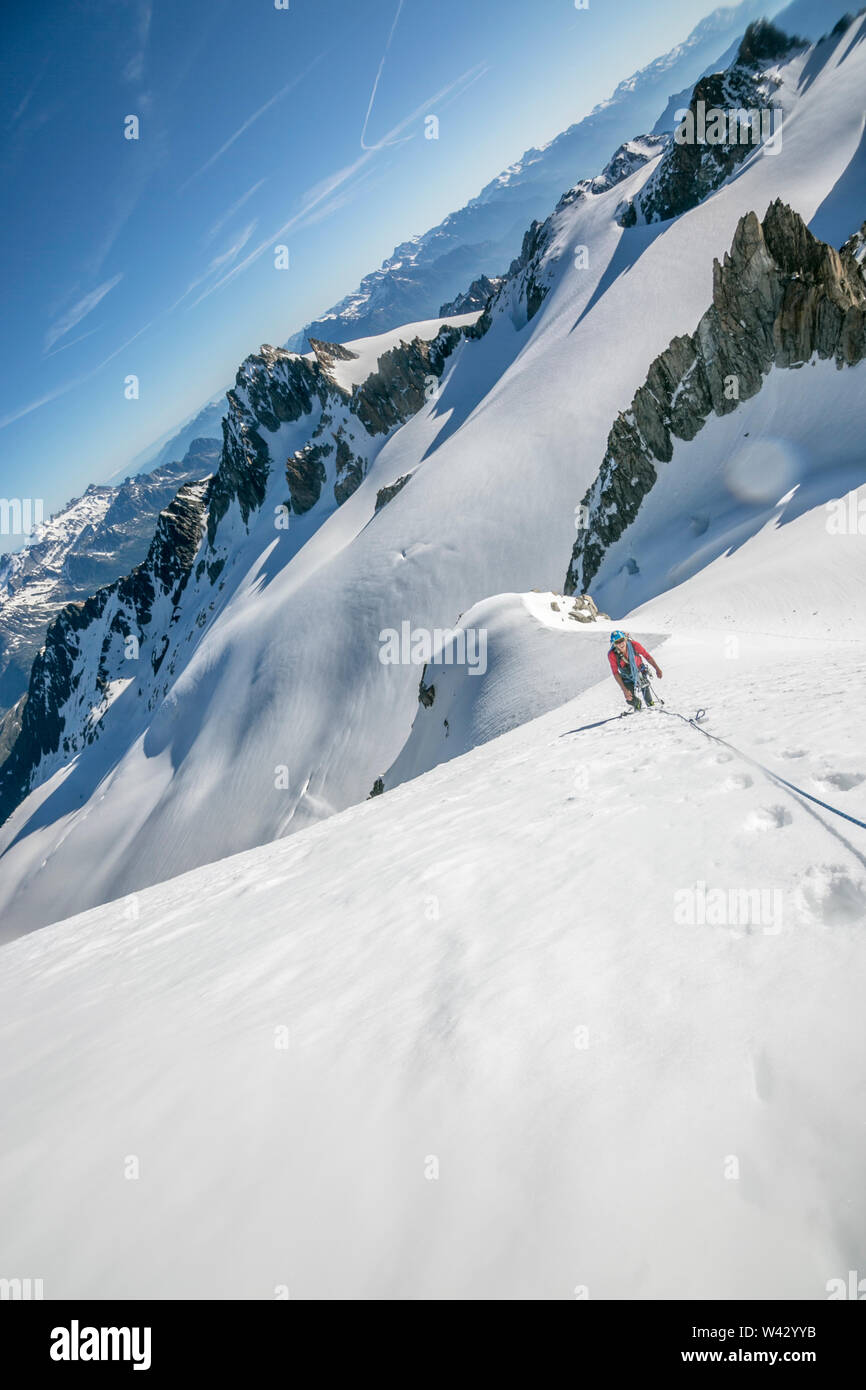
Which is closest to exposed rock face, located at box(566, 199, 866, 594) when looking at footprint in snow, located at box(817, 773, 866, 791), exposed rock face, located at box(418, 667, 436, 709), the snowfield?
exposed rock face, located at box(418, 667, 436, 709)

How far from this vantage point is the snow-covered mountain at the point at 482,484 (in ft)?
99.2

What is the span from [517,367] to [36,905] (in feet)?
310

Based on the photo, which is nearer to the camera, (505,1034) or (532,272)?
(505,1034)

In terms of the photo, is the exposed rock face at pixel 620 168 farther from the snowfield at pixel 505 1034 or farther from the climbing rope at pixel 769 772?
the snowfield at pixel 505 1034

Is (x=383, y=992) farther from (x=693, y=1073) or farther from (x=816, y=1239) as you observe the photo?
(x=816, y=1239)

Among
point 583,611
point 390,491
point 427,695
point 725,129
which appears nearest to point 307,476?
point 390,491

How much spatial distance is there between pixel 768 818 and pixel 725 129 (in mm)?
94452

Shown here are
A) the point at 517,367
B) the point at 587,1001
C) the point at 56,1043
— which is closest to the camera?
the point at 587,1001

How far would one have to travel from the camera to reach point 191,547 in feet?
491

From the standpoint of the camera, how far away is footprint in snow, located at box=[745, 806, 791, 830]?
14.5ft

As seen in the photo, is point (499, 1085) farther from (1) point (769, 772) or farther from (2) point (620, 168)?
(2) point (620, 168)

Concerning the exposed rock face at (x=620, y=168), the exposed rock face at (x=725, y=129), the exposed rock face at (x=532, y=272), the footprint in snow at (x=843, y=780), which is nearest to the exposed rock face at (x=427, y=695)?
the footprint in snow at (x=843, y=780)

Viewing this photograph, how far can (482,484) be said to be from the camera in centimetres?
5772
